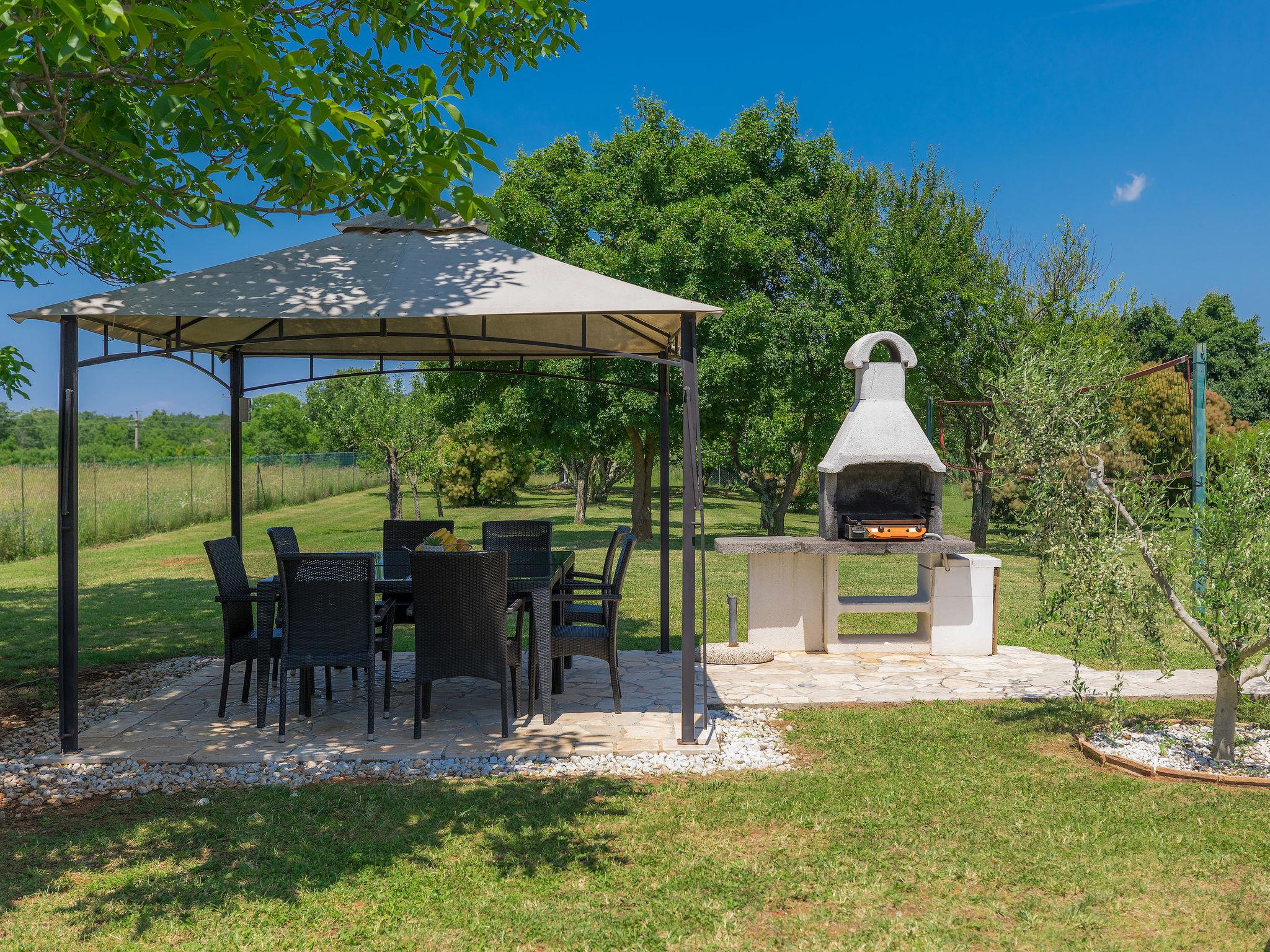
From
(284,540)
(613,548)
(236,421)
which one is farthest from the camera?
(236,421)

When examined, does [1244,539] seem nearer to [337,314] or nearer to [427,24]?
[337,314]

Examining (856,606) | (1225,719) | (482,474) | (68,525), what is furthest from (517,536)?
(482,474)

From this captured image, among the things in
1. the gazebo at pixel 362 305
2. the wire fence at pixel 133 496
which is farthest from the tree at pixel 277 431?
the gazebo at pixel 362 305

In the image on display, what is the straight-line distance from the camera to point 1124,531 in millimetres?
4918

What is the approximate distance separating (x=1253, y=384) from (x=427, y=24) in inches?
1343

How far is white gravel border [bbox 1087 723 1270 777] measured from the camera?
4797mm

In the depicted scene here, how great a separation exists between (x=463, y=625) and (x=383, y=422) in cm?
1567

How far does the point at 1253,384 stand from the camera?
31.9 meters

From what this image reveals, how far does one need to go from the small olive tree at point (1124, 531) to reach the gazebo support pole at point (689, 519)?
1.76m

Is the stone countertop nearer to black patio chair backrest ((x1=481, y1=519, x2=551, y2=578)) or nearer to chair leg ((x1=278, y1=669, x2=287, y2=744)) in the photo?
black patio chair backrest ((x1=481, y1=519, x2=551, y2=578))

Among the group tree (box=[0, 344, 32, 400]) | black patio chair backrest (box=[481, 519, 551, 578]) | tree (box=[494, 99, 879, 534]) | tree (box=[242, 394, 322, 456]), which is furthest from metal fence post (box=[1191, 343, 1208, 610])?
tree (box=[242, 394, 322, 456])

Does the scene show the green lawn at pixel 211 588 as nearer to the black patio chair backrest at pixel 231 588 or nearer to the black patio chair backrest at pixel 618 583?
the black patio chair backrest at pixel 618 583

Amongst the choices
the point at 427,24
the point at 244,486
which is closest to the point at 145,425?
the point at 244,486

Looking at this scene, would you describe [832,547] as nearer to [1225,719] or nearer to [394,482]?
[1225,719]
